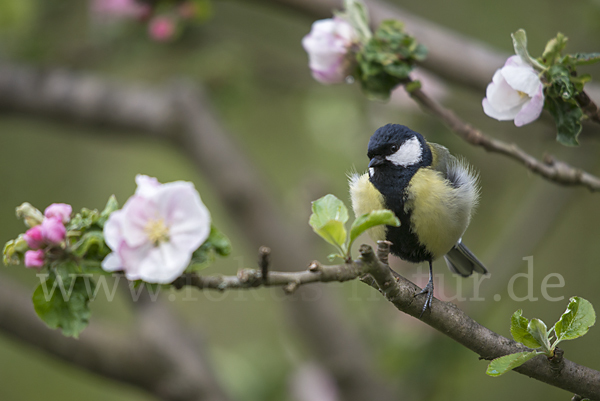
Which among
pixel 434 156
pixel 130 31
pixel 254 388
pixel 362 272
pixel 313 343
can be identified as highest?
pixel 362 272

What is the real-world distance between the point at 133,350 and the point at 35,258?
49.0 inches

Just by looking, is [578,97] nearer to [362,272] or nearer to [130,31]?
[362,272]

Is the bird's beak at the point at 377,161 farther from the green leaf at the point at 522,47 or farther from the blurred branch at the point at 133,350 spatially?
the blurred branch at the point at 133,350

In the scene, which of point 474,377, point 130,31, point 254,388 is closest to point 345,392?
point 254,388

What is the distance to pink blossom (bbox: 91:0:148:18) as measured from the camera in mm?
1868

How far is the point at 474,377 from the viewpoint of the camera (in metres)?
2.65

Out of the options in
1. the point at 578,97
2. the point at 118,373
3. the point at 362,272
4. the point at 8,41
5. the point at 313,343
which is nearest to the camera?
the point at 362,272

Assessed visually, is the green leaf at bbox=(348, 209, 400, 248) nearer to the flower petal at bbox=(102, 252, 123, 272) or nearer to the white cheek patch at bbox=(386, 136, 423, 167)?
the flower petal at bbox=(102, 252, 123, 272)

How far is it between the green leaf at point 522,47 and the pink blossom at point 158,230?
0.56m

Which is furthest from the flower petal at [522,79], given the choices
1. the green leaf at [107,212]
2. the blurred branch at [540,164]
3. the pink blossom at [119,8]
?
the pink blossom at [119,8]

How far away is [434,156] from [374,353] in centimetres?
136

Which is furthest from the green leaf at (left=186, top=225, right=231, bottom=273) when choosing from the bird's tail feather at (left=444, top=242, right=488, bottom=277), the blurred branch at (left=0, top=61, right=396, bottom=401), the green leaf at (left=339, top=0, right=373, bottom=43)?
the blurred branch at (left=0, top=61, right=396, bottom=401)

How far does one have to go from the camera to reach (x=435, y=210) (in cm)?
118

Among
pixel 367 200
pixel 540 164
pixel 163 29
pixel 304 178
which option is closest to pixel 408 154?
pixel 367 200
